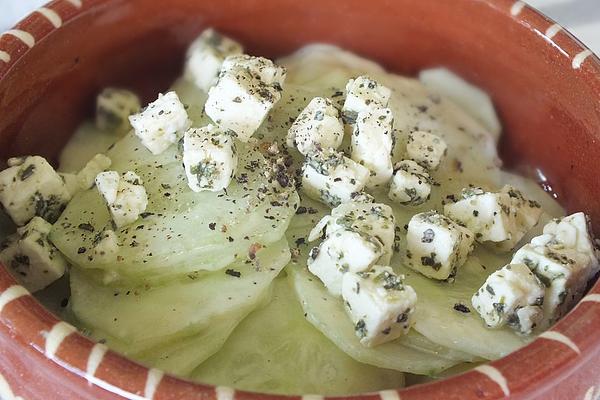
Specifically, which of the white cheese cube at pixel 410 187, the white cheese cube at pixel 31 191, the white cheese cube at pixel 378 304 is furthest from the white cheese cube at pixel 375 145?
the white cheese cube at pixel 31 191

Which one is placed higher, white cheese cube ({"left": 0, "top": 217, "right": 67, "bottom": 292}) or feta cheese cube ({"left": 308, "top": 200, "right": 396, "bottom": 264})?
feta cheese cube ({"left": 308, "top": 200, "right": 396, "bottom": 264})

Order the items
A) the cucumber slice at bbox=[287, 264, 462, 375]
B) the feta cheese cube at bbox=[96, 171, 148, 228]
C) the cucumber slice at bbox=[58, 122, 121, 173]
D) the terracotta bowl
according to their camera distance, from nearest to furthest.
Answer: the terracotta bowl → the cucumber slice at bbox=[287, 264, 462, 375] → the feta cheese cube at bbox=[96, 171, 148, 228] → the cucumber slice at bbox=[58, 122, 121, 173]

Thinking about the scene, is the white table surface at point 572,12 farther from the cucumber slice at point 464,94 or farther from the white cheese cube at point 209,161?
the white cheese cube at point 209,161

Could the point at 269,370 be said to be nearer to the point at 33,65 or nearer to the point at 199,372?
the point at 199,372

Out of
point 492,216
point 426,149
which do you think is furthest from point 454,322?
point 426,149

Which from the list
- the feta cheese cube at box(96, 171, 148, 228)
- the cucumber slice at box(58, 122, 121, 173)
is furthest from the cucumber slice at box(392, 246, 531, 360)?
the cucumber slice at box(58, 122, 121, 173)

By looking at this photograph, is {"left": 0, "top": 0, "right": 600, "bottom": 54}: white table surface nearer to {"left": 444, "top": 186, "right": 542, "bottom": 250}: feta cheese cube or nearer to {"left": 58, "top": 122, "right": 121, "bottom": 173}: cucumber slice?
{"left": 58, "top": 122, "right": 121, "bottom": 173}: cucumber slice
